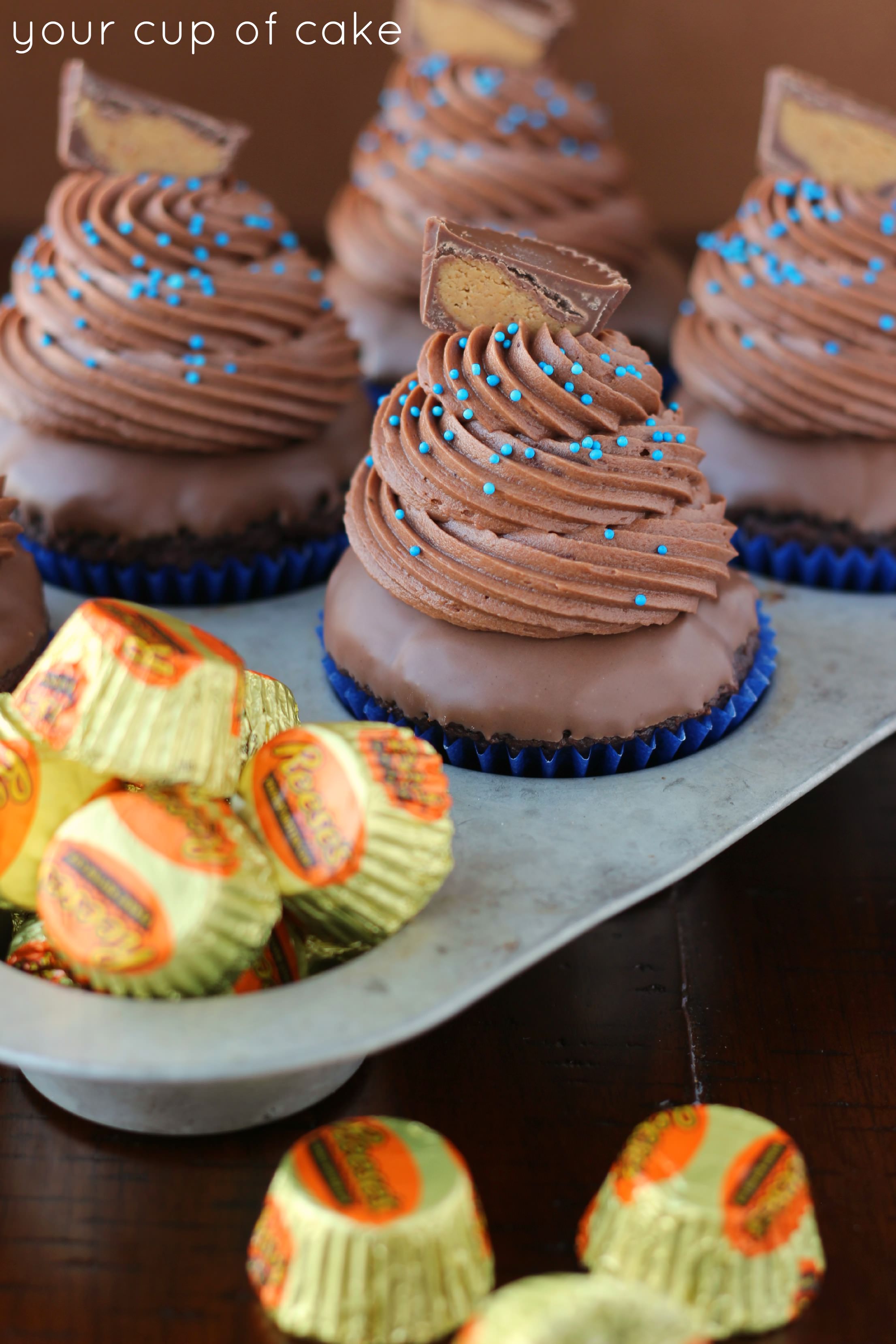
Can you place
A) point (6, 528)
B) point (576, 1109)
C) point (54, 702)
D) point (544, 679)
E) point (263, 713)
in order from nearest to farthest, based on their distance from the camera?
point (54, 702), point (576, 1109), point (263, 713), point (544, 679), point (6, 528)

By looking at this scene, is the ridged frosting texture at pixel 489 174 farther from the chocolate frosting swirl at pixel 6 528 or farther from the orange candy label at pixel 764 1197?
the orange candy label at pixel 764 1197

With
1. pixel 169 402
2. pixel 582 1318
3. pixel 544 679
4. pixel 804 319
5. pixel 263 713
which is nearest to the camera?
pixel 582 1318

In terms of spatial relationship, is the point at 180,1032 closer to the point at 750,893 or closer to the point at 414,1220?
the point at 414,1220

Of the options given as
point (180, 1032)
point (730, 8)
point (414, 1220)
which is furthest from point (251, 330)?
point (730, 8)

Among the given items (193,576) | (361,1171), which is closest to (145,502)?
→ (193,576)

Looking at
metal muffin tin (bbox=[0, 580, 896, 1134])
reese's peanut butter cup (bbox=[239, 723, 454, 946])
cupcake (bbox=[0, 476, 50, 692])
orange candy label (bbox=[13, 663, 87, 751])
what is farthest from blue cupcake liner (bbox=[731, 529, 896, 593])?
orange candy label (bbox=[13, 663, 87, 751])

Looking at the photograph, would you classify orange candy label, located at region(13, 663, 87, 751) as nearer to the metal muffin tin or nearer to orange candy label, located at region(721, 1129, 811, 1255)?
the metal muffin tin

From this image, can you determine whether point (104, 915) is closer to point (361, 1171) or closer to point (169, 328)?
point (361, 1171)
